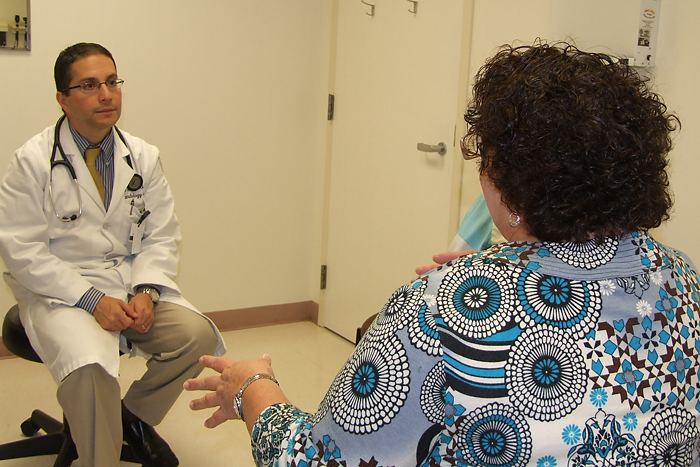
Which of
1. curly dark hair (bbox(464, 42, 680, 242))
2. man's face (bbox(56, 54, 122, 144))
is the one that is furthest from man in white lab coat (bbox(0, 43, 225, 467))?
curly dark hair (bbox(464, 42, 680, 242))

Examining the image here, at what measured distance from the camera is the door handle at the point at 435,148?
271cm

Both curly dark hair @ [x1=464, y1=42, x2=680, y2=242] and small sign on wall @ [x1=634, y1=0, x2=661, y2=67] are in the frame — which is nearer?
curly dark hair @ [x1=464, y1=42, x2=680, y2=242]

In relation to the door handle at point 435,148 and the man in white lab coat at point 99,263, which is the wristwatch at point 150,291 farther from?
the door handle at point 435,148

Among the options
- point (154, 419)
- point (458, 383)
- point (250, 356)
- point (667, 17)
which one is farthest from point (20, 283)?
A: point (667, 17)

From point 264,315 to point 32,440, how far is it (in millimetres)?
1579

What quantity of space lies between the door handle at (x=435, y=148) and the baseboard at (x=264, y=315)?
127 cm

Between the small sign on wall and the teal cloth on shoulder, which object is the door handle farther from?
the teal cloth on shoulder

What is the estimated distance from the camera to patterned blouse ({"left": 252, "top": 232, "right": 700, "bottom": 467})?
0.82 m

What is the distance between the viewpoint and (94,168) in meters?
2.14

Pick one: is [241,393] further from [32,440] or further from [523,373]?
[32,440]

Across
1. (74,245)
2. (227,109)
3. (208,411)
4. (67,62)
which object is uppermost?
(67,62)

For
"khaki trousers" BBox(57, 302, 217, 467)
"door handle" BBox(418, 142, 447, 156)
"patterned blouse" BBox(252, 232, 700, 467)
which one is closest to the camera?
"patterned blouse" BBox(252, 232, 700, 467)

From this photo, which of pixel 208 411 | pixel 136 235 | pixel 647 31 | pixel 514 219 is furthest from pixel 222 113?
pixel 514 219

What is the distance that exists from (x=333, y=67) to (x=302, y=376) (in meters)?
1.56
